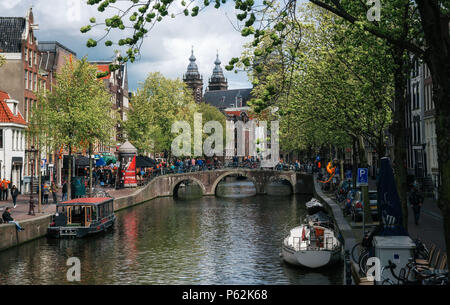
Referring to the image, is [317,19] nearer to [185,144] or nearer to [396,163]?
[396,163]

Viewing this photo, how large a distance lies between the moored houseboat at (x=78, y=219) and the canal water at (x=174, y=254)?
2.14 ft

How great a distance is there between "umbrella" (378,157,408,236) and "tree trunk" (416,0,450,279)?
523 cm

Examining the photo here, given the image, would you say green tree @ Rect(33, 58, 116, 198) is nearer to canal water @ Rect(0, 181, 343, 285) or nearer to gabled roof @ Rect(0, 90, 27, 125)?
gabled roof @ Rect(0, 90, 27, 125)

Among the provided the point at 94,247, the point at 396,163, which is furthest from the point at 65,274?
the point at 396,163

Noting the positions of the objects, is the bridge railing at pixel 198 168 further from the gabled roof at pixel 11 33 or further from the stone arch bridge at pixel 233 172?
the gabled roof at pixel 11 33

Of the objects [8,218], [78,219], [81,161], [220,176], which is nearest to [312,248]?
[8,218]

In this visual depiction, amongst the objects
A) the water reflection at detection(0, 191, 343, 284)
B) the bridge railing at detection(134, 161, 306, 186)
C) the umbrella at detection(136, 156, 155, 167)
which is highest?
the umbrella at detection(136, 156, 155, 167)

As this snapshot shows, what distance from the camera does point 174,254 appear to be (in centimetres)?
3102

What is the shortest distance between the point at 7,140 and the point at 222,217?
68.8 ft

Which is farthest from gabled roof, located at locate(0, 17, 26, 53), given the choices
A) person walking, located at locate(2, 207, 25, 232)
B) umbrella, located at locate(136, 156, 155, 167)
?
person walking, located at locate(2, 207, 25, 232)

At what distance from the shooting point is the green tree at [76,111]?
47.8 m

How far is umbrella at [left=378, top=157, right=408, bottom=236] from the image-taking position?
1680cm

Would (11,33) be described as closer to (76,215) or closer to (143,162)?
(143,162)

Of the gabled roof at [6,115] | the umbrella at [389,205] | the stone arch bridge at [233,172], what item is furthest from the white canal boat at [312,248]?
the stone arch bridge at [233,172]
